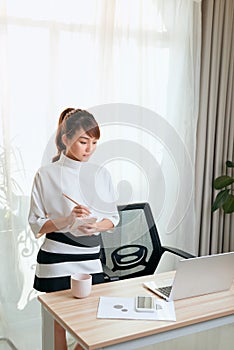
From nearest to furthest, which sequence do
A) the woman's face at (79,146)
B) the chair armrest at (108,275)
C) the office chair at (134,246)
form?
the woman's face at (79,146) < the chair armrest at (108,275) < the office chair at (134,246)

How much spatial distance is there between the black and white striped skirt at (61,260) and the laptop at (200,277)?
377mm

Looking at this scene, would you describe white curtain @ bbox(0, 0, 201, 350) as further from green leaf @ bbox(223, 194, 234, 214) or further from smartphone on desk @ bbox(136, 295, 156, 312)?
smartphone on desk @ bbox(136, 295, 156, 312)

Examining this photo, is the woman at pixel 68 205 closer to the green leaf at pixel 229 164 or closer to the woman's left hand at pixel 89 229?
the woman's left hand at pixel 89 229

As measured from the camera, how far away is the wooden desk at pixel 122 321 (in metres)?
1.73

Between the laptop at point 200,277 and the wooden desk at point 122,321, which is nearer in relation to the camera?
the wooden desk at point 122,321

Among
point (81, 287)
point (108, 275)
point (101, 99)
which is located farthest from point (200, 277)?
point (101, 99)

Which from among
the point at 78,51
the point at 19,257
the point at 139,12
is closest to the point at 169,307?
the point at 19,257

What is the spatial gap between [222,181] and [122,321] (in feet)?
6.30

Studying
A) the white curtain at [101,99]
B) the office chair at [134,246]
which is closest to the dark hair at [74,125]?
the white curtain at [101,99]

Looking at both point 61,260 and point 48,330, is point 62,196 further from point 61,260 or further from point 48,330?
point 48,330

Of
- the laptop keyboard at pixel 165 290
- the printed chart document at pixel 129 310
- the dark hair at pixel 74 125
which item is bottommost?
the laptop keyboard at pixel 165 290

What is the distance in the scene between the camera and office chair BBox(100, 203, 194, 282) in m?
2.80

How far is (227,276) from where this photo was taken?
2.14 metres

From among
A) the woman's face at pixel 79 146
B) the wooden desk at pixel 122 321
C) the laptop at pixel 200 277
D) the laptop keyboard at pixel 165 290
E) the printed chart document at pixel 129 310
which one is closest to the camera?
the wooden desk at pixel 122 321
